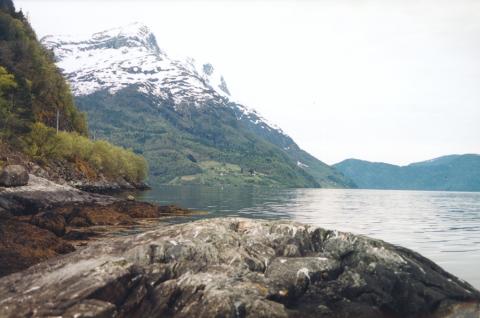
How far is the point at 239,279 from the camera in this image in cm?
1348

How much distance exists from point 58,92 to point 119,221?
315ft

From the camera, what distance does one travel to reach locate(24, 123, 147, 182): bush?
281 feet

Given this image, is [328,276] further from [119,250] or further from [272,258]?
[119,250]

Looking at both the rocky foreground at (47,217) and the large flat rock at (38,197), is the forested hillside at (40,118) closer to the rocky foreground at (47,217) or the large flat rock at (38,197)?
the large flat rock at (38,197)

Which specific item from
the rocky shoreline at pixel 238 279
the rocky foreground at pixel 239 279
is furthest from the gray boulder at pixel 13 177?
the rocky foreground at pixel 239 279

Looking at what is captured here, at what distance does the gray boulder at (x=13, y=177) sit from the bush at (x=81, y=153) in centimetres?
3482

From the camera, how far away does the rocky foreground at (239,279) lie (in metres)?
12.6

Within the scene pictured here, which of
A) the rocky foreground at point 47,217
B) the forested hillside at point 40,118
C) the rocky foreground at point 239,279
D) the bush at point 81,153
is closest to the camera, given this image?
the rocky foreground at point 239,279

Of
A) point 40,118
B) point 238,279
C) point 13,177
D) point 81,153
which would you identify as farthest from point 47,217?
point 40,118

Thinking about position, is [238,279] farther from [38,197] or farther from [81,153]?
[81,153]

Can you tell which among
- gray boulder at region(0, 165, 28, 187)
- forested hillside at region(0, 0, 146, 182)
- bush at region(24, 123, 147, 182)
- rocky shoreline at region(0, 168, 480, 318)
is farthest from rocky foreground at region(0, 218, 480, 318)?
bush at region(24, 123, 147, 182)

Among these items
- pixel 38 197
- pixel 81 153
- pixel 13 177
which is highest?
pixel 81 153

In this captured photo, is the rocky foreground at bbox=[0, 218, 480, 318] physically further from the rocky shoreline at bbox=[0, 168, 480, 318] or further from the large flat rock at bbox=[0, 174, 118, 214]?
the large flat rock at bbox=[0, 174, 118, 214]

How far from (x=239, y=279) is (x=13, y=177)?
42.1 m
